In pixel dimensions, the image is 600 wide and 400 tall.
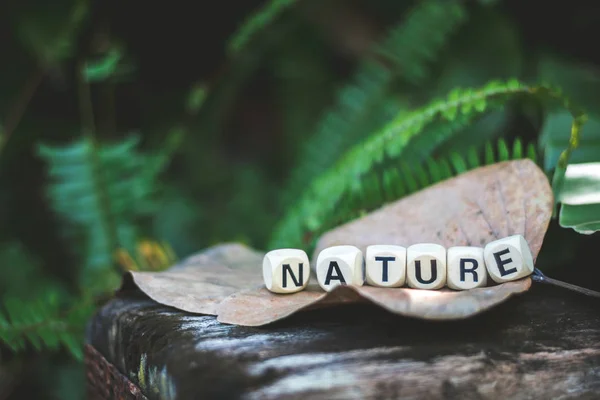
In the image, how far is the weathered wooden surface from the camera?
53 cm

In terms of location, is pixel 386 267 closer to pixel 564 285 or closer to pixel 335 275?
pixel 335 275

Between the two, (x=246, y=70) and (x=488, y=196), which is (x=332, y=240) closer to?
(x=488, y=196)

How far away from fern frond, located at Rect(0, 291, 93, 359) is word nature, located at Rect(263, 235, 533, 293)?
554 mm

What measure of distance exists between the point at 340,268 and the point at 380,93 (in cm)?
97

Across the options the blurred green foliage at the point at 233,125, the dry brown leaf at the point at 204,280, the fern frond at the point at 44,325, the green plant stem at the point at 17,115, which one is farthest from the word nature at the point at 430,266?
the green plant stem at the point at 17,115

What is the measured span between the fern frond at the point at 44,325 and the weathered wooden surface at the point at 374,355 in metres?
0.36

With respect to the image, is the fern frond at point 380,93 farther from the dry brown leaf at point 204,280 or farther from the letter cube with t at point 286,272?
the letter cube with t at point 286,272

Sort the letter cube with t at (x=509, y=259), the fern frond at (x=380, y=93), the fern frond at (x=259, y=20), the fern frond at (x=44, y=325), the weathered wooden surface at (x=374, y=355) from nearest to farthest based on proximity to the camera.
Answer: the weathered wooden surface at (x=374, y=355)
the letter cube with t at (x=509, y=259)
the fern frond at (x=44, y=325)
the fern frond at (x=259, y=20)
the fern frond at (x=380, y=93)

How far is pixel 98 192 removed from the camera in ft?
4.70

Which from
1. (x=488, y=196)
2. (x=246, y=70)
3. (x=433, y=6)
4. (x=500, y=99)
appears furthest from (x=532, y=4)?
(x=488, y=196)

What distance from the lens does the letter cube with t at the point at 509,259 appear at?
0.66 metres

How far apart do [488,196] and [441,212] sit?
0.22 ft

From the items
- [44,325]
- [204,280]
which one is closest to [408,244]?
[204,280]

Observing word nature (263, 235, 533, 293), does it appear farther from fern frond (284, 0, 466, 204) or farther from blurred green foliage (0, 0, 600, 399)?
fern frond (284, 0, 466, 204)
